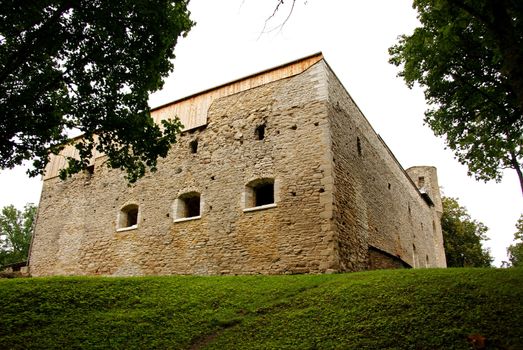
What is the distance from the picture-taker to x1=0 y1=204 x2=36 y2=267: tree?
112 feet

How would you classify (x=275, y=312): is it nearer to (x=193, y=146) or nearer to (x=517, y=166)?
(x=193, y=146)

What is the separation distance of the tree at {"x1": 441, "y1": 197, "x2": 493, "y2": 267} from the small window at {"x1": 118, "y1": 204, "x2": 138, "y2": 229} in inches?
995

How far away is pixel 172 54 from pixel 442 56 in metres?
6.90

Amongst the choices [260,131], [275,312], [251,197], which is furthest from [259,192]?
[275,312]

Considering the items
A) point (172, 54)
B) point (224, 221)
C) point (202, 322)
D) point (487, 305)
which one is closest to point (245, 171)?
point (224, 221)

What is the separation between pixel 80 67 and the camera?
24.3 ft

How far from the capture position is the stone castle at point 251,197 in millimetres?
10648

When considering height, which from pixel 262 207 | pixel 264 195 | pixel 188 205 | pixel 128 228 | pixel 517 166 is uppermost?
pixel 517 166

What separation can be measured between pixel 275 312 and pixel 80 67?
6124 mm

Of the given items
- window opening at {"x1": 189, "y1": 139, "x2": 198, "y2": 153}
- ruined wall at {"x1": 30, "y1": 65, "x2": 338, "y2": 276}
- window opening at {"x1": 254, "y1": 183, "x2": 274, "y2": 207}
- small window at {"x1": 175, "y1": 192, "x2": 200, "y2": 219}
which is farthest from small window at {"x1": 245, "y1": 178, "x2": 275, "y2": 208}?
window opening at {"x1": 189, "y1": 139, "x2": 198, "y2": 153}

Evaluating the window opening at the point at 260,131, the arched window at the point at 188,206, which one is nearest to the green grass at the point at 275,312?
the arched window at the point at 188,206

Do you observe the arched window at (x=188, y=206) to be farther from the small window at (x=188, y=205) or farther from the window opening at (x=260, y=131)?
the window opening at (x=260, y=131)

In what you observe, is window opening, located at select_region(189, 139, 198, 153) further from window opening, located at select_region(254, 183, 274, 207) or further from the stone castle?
window opening, located at select_region(254, 183, 274, 207)

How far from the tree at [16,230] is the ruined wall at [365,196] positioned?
1277 inches
